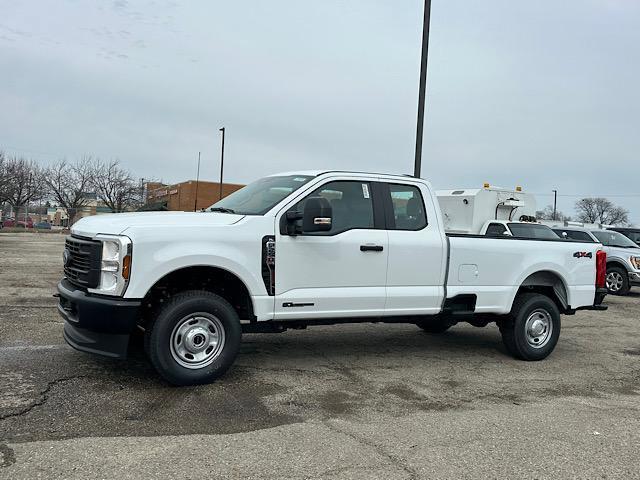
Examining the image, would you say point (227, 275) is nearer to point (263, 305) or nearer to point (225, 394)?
point (263, 305)

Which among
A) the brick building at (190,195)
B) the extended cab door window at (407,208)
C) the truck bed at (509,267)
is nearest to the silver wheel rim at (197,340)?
the extended cab door window at (407,208)

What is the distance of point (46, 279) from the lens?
1266 centimetres

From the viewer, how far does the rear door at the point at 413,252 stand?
6.24 metres

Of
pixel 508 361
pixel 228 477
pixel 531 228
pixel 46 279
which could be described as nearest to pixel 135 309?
pixel 228 477

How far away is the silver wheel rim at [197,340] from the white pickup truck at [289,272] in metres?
0.01

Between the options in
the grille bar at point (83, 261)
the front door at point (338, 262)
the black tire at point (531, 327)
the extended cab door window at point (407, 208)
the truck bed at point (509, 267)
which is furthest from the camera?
the black tire at point (531, 327)

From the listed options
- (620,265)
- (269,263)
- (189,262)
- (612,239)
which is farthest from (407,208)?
(612,239)

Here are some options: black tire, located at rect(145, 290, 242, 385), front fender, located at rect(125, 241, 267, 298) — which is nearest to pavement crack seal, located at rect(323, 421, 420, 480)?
black tire, located at rect(145, 290, 242, 385)

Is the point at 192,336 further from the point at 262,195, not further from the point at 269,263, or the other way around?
the point at 262,195

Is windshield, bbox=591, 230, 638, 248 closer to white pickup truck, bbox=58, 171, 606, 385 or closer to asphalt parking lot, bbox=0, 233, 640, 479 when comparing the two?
asphalt parking lot, bbox=0, 233, 640, 479

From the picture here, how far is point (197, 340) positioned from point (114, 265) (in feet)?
3.24

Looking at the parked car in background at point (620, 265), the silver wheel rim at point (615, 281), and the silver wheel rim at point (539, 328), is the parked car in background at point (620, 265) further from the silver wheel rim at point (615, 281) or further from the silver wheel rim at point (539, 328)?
the silver wheel rim at point (539, 328)

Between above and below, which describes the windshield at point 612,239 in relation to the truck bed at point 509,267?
above

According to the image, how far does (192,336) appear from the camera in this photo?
17.2ft
